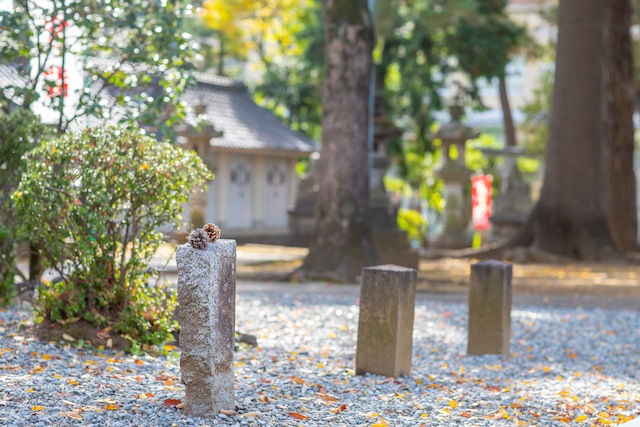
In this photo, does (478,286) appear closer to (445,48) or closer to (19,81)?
(19,81)

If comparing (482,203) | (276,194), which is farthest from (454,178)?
(276,194)

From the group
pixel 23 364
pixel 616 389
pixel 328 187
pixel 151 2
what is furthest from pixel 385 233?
pixel 23 364

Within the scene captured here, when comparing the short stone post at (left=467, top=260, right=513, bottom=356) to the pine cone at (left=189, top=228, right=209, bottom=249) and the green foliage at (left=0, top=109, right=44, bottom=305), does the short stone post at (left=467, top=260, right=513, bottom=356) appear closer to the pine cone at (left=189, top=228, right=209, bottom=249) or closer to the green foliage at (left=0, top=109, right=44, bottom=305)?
the pine cone at (left=189, top=228, right=209, bottom=249)

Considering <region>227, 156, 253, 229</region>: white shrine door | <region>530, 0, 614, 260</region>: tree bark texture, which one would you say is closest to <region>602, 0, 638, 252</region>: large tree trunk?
<region>530, 0, 614, 260</region>: tree bark texture

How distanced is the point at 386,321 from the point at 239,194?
15387mm

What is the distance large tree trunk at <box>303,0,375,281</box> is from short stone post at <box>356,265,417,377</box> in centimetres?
487

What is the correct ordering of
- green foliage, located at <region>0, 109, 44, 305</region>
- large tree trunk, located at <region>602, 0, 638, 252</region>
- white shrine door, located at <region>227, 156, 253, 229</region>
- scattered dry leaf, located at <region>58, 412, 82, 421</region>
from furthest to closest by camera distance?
white shrine door, located at <region>227, 156, 253, 229</region> → large tree trunk, located at <region>602, 0, 638, 252</region> → green foliage, located at <region>0, 109, 44, 305</region> → scattered dry leaf, located at <region>58, 412, 82, 421</region>

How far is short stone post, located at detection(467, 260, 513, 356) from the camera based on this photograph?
5.84m

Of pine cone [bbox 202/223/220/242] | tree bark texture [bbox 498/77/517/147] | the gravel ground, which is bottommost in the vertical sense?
the gravel ground

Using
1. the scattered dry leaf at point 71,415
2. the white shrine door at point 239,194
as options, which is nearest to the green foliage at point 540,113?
the white shrine door at point 239,194

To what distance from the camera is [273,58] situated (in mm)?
25922

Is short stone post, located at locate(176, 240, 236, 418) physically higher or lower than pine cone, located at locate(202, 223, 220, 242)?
lower

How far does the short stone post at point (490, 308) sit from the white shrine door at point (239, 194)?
46.2 feet

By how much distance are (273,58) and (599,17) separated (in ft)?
45.9
